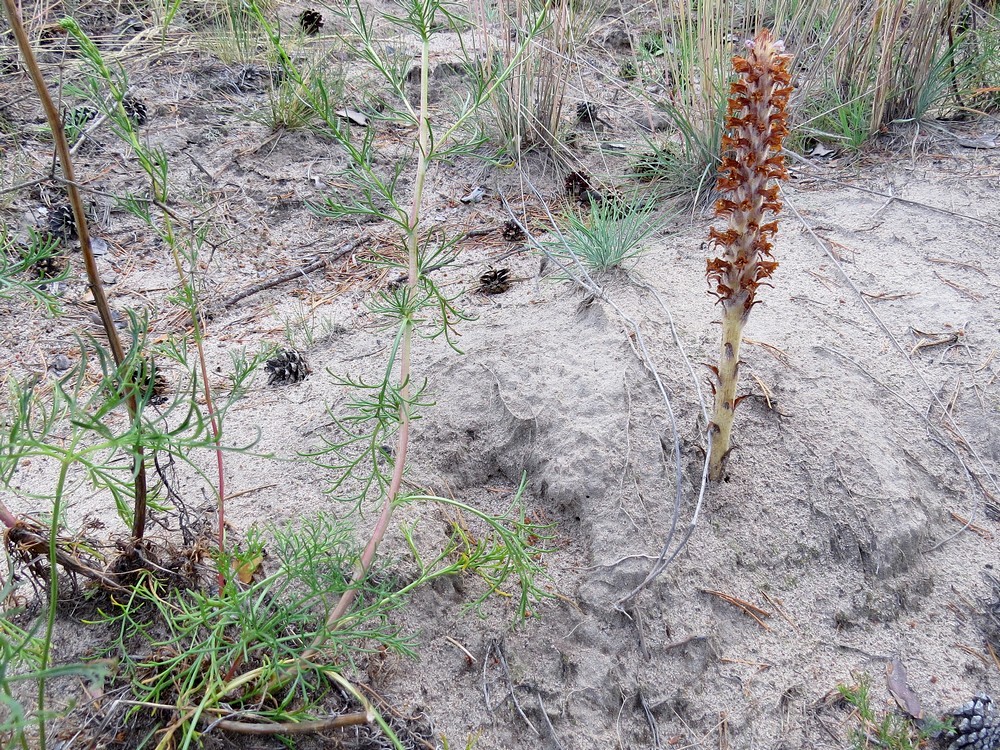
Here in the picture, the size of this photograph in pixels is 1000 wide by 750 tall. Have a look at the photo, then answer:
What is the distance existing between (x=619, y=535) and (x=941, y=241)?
5.85 feet

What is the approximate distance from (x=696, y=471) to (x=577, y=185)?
183 cm

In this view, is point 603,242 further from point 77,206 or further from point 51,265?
point 51,265

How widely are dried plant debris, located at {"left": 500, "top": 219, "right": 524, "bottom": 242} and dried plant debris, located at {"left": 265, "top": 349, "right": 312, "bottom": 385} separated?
112 centimetres

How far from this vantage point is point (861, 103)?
3.33m

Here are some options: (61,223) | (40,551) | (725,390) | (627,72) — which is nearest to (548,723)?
(725,390)

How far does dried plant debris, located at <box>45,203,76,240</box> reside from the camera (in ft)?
10.8

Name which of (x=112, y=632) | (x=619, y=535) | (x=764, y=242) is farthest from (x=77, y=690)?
(x=764, y=242)

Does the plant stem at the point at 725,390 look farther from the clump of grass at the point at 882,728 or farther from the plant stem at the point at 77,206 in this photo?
the plant stem at the point at 77,206

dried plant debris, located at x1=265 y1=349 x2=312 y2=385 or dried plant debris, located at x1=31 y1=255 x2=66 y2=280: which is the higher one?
dried plant debris, located at x1=31 y1=255 x2=66 y2=280

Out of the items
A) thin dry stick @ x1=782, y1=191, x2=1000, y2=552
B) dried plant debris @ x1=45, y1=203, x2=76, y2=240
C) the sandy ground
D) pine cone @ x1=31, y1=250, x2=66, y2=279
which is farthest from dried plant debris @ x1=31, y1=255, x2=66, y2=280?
thin dry stick @ x1=782, y1=191, x2=1000, y2=552

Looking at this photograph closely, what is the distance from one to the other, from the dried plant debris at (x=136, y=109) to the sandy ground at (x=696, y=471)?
1.29 metres

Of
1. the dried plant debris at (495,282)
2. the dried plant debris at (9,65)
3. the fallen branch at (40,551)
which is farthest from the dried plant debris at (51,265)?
the fallen branch at (40,551)

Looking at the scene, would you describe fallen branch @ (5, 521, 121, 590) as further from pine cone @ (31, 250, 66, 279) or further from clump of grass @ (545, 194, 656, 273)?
pine cone @ (31, 250, 66, 279)

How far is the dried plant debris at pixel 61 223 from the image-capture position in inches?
129
